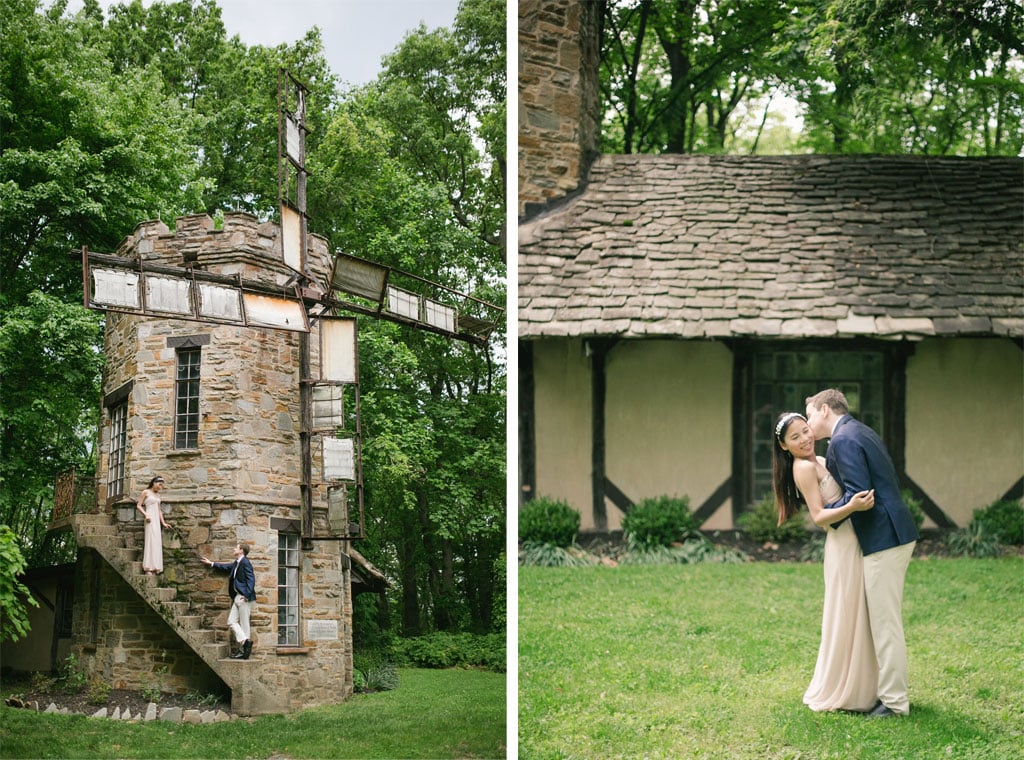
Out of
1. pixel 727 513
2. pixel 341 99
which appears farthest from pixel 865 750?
pixel 341 99

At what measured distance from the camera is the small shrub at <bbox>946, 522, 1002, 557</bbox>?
664 centimetres

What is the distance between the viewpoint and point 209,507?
4801 millimetres

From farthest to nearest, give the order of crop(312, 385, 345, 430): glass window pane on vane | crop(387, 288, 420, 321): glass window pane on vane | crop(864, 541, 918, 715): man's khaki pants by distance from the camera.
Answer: crop(387, 288, 420, 321): glass window pane on vane < crop(312, 385, 345, 430): glass window pane on vane < crop(864, 541, 918, 715): man's khaki pants

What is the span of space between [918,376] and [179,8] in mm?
5365

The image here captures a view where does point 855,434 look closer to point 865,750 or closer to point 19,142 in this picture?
point 865,750

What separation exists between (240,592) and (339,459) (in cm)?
80

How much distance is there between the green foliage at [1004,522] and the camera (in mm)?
6703

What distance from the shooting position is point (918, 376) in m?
7.06

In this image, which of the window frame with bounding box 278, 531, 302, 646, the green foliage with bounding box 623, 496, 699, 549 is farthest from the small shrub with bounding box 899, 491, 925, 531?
Answer: the window frame with bounding box 278, 531, 302, 646

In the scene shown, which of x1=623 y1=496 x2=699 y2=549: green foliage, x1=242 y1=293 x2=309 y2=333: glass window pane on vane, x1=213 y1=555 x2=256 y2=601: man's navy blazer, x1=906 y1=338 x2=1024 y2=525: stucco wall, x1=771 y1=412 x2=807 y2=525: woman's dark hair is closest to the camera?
x1=771 y1=412 x2=807 y2=525: woman's dark hair

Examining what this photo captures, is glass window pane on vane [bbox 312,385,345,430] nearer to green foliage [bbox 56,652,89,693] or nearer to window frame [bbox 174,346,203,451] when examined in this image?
window frame [bbox 174,346,203,451]

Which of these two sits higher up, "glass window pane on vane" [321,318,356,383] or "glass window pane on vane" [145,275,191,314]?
"glass window pane on vane" [145,275,191,314]

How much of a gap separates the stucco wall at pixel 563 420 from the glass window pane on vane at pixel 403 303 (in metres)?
1.79

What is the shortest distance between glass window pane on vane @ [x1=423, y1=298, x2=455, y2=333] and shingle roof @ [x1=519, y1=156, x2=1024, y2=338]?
3.41 feet
